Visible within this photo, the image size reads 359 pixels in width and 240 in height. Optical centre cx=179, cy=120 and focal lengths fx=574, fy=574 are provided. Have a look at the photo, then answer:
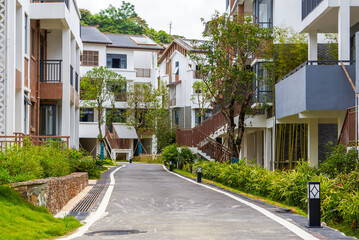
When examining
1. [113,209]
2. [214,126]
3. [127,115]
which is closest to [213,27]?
[214,126]

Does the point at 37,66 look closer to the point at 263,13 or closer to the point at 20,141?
the point at 20,141

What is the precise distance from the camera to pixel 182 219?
12.5m

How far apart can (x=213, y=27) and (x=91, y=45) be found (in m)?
32.4

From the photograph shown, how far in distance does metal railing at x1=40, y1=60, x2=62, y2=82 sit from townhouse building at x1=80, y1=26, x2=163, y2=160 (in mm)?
28200

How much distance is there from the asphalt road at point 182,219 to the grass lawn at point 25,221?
0.58m

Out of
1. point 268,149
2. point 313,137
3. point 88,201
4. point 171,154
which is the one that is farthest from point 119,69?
point 88,201

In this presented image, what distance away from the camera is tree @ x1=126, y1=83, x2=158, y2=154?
58.7 metres

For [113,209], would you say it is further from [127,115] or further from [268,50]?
[127,115]

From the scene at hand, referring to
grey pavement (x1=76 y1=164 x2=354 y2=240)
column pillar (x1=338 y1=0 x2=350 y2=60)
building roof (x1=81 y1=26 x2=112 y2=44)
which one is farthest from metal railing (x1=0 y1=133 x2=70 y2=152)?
building roof (x1=81 y1=26 x2=112 y2=44)

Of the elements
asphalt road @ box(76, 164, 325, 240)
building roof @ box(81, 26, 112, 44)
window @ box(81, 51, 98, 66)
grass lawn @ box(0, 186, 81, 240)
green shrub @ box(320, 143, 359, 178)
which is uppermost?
building roof @ box(81, 26, 112, 44)

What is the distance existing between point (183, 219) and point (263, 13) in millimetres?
23112

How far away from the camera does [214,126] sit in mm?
35375

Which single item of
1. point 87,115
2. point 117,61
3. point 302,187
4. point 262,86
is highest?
point 117,61

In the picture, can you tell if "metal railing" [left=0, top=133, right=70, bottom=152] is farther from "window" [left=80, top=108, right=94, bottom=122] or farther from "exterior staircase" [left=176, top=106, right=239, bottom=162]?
"window" [left=80, top=108, right=94, bottom=122]
